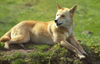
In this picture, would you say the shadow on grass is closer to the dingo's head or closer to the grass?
the grass

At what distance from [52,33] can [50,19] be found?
20.2 feet

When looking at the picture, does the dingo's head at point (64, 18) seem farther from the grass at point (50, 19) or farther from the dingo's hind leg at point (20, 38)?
the dingo's hind leg at point (20, 38)

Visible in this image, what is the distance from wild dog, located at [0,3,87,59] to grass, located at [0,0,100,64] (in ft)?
0.95

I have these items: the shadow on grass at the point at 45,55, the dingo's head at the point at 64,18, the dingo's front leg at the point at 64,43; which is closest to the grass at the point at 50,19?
the shadow on grass at the point at 45,55

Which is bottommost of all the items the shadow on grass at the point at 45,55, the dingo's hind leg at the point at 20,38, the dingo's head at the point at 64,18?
the shadow on grass at the point at 45,55

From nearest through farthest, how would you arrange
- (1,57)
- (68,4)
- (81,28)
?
(1,57) → (81,28) → (68,4)

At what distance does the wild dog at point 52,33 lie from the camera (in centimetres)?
664

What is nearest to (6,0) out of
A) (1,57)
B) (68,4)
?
(68,4)

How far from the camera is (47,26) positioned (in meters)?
7.34

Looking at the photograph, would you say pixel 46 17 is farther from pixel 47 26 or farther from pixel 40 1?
pixel 47 26

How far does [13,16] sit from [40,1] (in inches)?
154

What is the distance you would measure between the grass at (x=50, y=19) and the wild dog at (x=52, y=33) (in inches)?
11.4

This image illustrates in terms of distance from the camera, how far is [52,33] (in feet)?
23.2

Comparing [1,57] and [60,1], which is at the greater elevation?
[60,1]
